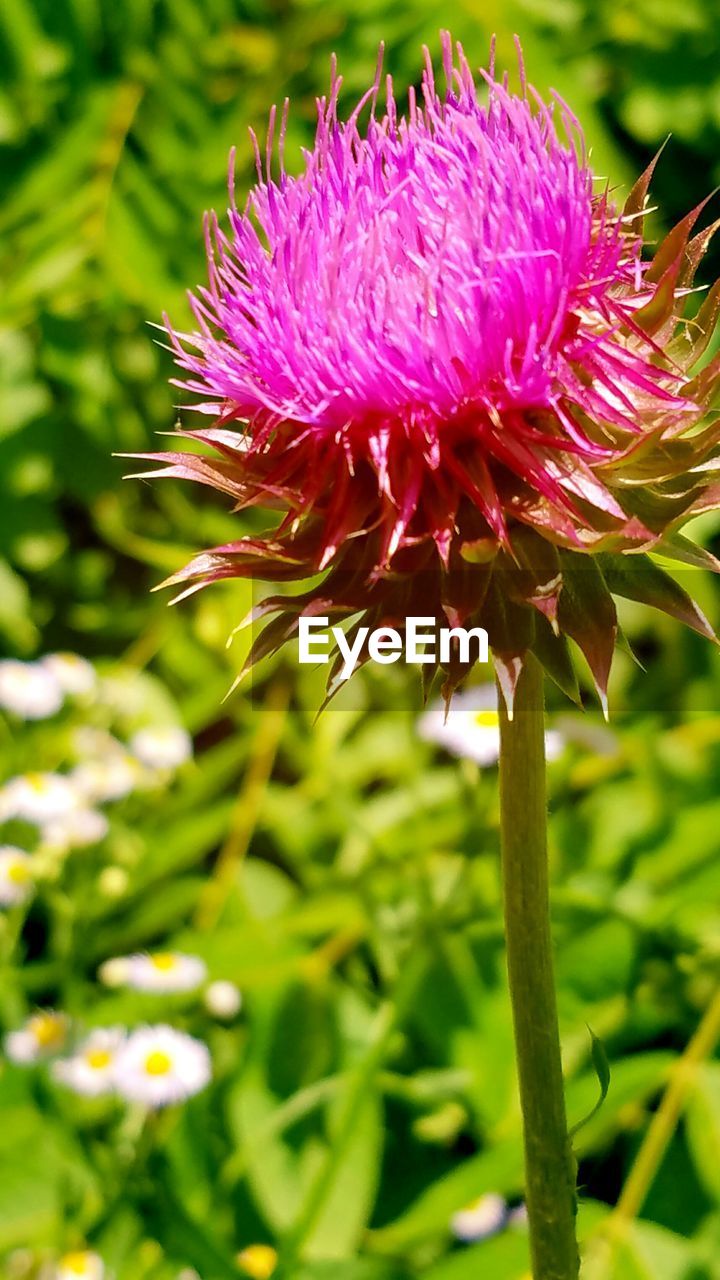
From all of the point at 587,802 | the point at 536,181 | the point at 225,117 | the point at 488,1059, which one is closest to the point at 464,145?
the point at 536,181

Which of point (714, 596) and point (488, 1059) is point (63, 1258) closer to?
point (488, 1059)

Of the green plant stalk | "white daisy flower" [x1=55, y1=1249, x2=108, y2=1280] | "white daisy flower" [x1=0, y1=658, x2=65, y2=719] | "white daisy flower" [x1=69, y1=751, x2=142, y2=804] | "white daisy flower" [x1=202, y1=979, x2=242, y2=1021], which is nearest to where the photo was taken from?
the green plant stalk

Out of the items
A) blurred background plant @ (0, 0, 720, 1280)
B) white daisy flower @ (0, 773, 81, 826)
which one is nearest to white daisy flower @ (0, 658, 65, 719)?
blurred background plant @ (0, 0, 720, 1280)

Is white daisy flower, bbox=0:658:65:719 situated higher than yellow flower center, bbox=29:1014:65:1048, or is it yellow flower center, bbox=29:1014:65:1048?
white daisy flower, bbox=0:658:65:719

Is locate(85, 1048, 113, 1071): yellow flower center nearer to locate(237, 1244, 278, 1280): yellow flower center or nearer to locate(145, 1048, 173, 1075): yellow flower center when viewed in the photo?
locate(145, 1048, 173, 1075): yellow flower center

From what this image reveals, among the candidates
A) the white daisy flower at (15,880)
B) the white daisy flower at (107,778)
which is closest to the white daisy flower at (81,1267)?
the white daisy flower at (15,880)

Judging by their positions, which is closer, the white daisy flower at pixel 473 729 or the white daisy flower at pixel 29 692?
the white daisy flower at pixel 473 729

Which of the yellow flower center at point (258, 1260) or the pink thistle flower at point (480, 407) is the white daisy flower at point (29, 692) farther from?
the pink thistle flower at point (480, 407)
